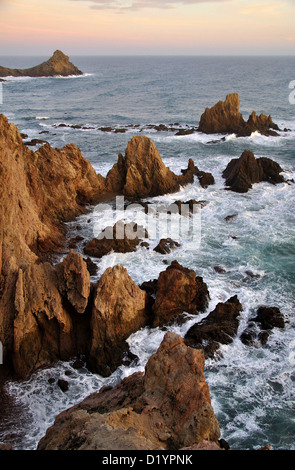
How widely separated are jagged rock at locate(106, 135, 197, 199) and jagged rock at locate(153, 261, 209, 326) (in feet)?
46.6

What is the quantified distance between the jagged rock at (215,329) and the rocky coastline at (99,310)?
47 mm

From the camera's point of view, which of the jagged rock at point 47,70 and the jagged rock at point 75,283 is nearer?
the jagged rock at point 75,283

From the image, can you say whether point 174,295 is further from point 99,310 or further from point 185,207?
point 185,207

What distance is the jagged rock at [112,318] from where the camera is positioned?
50.0 feet

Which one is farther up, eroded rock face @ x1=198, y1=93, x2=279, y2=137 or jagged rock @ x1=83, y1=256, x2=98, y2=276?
eroded rock face @ x1=198, y1=93, x2=279, y2=137

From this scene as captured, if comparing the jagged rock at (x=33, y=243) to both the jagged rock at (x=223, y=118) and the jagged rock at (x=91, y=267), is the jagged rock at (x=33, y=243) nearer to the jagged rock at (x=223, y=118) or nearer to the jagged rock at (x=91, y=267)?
the jagged rock at (x=91, y=267)

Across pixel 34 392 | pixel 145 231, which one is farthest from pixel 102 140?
pixel 34 392

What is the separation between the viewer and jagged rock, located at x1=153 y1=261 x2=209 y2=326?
17172 millimetres

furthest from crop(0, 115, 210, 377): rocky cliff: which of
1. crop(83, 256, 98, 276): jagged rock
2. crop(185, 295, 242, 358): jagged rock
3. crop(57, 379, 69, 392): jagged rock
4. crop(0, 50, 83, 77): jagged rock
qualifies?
crop(0, 50, 83, 77): jagged rock

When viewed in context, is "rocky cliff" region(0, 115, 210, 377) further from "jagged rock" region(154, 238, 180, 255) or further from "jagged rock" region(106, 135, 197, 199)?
"jagged rock" region(106, 135, 197, 199)

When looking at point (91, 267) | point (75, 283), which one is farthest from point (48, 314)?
point (91, 267)

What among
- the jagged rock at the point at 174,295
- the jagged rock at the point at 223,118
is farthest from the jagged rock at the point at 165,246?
the jagged rock at the point at 223,118

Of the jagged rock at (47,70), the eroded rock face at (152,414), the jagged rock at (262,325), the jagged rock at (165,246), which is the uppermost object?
the jagged rock at (47,70)

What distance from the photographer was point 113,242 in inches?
909
